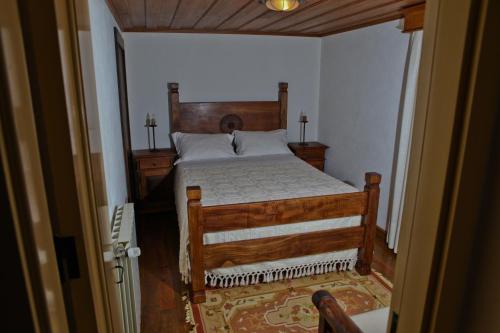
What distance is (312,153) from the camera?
4.04m

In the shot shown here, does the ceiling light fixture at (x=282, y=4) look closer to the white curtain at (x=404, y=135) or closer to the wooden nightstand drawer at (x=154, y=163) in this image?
the white curtain at (x=404, y=135)

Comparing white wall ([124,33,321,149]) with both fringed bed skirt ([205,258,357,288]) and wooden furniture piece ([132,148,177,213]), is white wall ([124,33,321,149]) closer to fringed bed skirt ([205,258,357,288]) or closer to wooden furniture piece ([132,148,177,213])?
wooden furniture piece ([132,148,177,213])

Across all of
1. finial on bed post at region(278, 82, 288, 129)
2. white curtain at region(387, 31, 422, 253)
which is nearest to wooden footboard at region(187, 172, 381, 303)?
white curtain at region(387, 31, 422, 253)

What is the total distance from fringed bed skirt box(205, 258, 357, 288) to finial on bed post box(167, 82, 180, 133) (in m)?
1.98

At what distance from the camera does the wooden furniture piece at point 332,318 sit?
101cm

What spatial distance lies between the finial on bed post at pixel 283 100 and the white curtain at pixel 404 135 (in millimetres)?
1546

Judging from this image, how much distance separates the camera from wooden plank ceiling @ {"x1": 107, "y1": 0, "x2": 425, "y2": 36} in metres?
2.42

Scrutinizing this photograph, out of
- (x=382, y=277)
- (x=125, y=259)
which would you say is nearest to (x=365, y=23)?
(x=382, y=277)

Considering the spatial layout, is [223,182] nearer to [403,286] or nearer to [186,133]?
[186,133]

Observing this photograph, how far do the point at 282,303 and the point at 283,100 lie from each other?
251cm

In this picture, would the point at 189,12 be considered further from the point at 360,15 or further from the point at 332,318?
the point at 332,318

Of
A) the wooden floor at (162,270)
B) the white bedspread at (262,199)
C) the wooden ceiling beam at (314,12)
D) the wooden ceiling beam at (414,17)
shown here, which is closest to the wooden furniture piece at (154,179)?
the wooden floor at (162,270)

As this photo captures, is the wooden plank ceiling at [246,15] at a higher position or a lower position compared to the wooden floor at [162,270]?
higher

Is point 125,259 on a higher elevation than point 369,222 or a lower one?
higher
